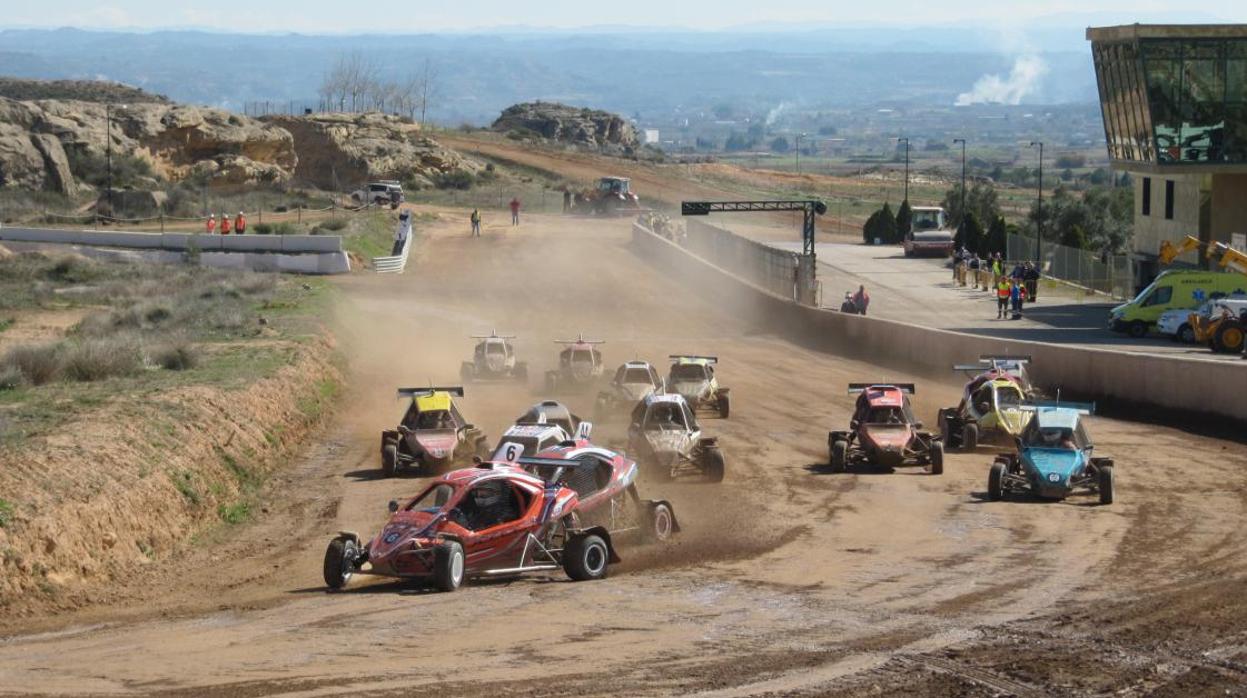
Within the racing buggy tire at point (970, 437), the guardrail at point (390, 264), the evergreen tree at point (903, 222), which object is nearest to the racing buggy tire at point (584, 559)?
the racing buggy tire at point (970, 437)

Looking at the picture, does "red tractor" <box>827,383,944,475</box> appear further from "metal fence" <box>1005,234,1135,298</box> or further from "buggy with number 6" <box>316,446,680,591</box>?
"metal fence" <box>1005,234,1135,298</box>

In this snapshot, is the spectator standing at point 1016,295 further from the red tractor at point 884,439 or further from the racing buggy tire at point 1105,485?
the racing buggy tire at point 1105,485

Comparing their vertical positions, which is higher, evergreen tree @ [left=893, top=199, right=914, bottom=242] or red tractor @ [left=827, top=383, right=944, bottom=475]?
evergreen tree @ [left=893, top=199, right=914, bottom=242]

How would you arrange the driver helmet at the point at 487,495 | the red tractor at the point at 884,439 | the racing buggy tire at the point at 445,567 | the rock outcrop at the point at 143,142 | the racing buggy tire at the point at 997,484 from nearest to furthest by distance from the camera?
the racing buggy tire at the point at 445,567
the driver helmet at the point at 487,495
the racing buggy tire at the point at 997,484
the red tractor at the point at 884,439
the rock outcrop at the point at 143,142

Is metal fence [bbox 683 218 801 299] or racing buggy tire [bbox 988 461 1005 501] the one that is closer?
racing buggy tire [bbox 988 461 1005 501]

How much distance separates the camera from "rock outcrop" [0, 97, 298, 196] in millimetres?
95188

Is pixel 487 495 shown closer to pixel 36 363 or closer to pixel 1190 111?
pixel 36 363

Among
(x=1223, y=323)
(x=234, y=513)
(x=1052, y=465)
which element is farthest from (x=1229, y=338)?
(x=234, y=513)

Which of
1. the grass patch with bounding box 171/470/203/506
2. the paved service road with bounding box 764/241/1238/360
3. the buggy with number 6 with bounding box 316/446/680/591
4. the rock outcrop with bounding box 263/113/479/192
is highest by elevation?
the rock outcrop with bounding box 263/113/479/192

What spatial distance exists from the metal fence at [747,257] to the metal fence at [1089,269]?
14.6 m

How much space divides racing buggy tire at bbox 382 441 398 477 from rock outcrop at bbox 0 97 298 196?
233 feet

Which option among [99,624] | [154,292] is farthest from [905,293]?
[99,624]

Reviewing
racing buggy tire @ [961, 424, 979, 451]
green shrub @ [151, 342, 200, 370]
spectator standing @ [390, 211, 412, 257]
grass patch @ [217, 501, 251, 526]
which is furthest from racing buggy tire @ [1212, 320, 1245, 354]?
spectator standing @ [390, 211, 412, 257]

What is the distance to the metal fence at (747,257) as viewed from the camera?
203 ft
